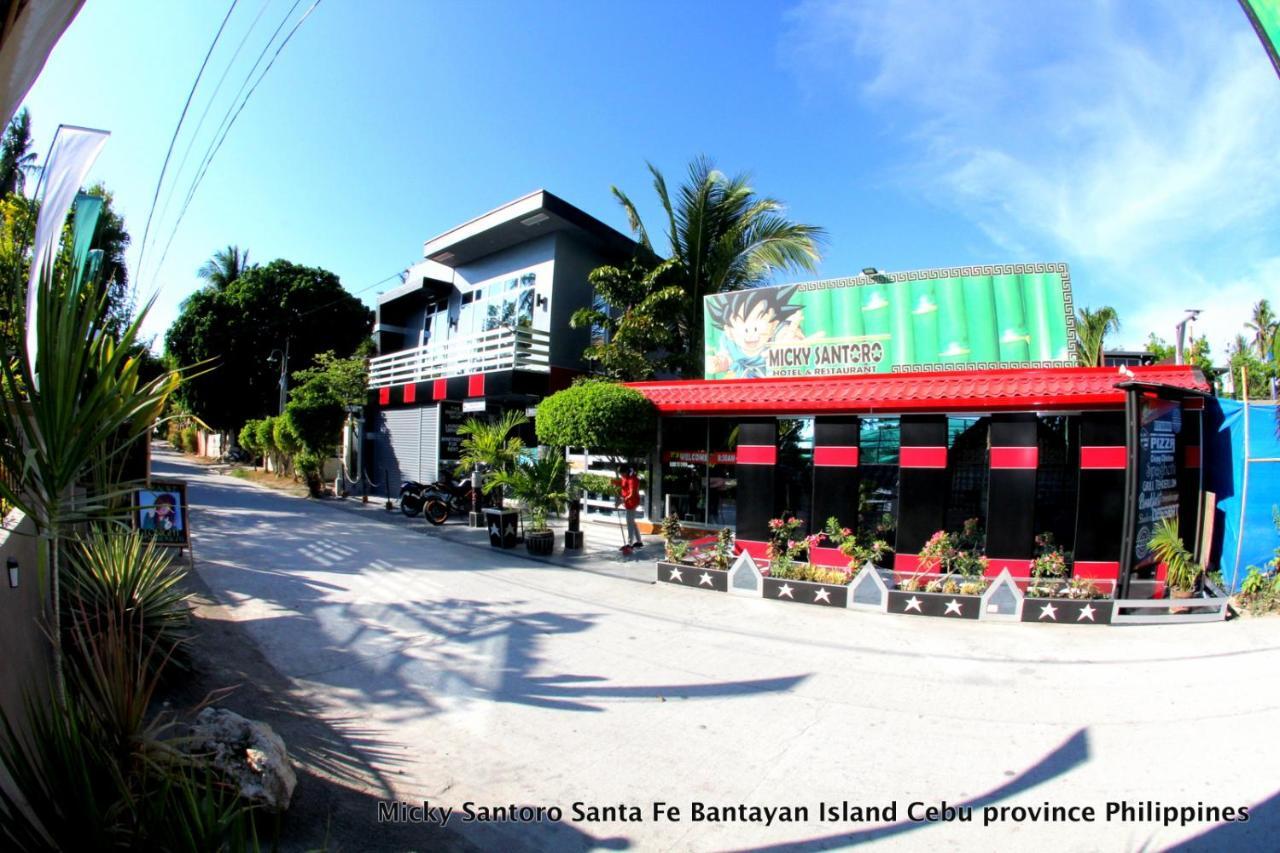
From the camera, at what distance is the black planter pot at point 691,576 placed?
8609mm

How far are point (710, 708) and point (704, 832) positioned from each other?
4.94ft

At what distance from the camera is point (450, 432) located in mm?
17531

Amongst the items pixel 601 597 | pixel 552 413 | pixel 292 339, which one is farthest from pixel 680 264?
pixel 292 339

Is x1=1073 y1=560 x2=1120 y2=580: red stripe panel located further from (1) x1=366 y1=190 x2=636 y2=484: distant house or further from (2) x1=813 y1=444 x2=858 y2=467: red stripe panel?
(1) x1=366 y1=190 x2=636 y2=484: distant house

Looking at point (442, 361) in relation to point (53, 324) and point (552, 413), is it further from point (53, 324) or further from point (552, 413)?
point (53, 324)

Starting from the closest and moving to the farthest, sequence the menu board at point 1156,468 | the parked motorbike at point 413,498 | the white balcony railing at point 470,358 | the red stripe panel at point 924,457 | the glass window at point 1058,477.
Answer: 1. the menu board at point 1156,468
2. the red stripe panel at point 924,457
3. the glass window at point 1058,477
4. the parked motorbike at point 413,498
5. the white balcony railing at point 470,358

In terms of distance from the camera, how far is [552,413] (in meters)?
10.8

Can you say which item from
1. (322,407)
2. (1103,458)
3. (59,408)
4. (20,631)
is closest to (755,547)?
(1103,458)

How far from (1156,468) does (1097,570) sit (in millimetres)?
→ 1452

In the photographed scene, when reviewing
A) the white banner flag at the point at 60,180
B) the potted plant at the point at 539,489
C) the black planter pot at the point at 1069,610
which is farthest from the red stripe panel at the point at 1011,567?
the white banner flag at the point at 60,180

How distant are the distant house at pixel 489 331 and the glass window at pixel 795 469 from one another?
656cm

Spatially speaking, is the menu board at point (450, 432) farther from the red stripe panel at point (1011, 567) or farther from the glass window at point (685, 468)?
the red stripe panel at point (1011, 567)

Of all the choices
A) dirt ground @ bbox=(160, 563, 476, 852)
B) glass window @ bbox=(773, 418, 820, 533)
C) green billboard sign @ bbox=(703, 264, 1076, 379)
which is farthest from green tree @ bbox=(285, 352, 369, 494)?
glass window @ bbox=(773, 418, 820, 533)

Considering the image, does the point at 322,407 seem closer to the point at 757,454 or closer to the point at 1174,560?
the point at 757,454
